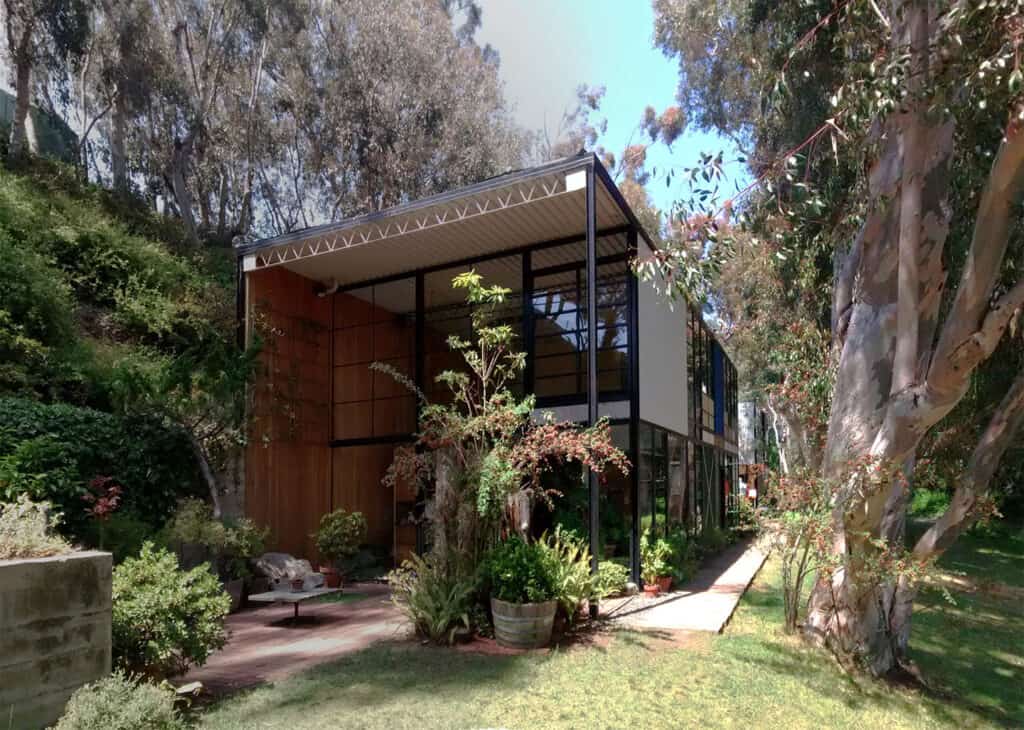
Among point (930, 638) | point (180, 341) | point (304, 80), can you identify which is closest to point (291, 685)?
point (930, 638)

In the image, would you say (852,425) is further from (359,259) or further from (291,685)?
(359,259)

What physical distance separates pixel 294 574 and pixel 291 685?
14.6ft

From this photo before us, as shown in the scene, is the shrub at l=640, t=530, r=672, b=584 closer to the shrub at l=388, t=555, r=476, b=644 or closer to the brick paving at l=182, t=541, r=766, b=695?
the brick paving at l=182, t=541, r=766, b=695

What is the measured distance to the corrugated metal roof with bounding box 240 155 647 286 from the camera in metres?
9.16

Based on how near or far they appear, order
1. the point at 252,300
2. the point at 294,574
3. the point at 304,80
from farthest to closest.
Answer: the point at 304,80
the point at 252,300
the point at 294,574

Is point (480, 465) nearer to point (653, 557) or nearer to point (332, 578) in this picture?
point (653, 557)

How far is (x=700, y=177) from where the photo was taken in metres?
5.67

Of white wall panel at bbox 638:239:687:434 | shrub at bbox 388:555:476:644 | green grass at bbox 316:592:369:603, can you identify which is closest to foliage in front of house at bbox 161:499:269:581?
green grass at bbox 316:592:369:603

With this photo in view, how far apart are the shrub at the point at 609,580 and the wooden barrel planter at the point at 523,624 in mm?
912

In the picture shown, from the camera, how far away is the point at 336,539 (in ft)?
36.7

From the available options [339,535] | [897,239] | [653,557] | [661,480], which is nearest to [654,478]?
[661,480]

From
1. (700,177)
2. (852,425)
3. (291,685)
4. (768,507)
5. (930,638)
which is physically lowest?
(930,638)

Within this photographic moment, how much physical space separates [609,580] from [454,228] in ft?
19.0

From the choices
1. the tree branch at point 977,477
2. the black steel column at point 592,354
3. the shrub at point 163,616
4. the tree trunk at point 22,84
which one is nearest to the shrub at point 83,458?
the shrub at point 163,616
